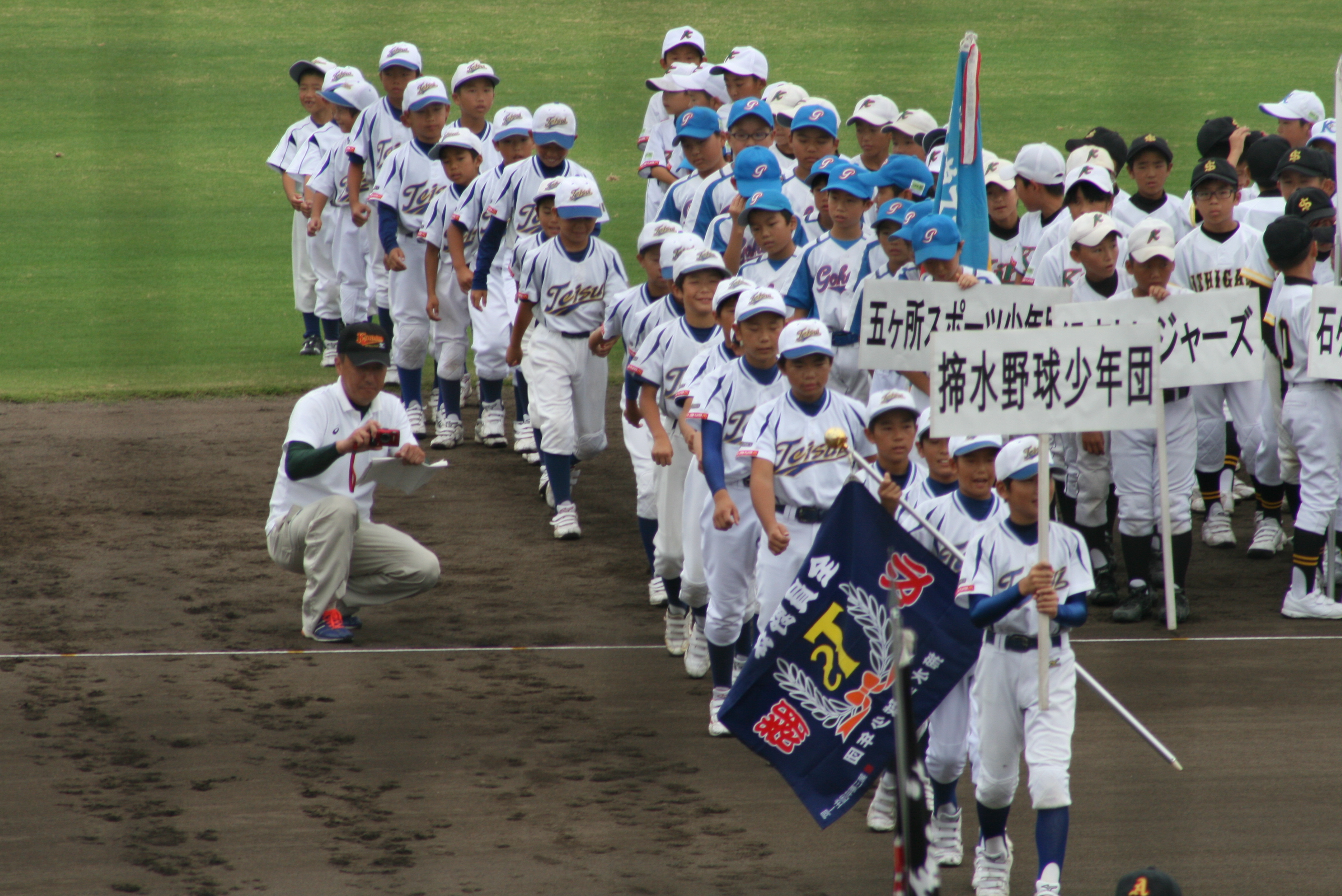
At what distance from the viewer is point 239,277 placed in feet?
55.0

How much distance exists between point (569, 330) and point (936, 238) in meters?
2.39

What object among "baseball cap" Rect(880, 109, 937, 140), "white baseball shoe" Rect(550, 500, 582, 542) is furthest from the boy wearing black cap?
"white baseball shoe" Rect(550, 500, 582, 542)

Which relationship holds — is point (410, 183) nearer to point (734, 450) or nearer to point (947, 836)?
point (734, 450)

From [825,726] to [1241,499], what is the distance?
499cm

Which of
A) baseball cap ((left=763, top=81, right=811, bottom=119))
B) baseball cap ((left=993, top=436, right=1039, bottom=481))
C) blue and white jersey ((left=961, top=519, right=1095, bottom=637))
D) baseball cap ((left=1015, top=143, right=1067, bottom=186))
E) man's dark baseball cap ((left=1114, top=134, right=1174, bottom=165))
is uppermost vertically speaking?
baseball cap ((left=763, top=81, right=811, bottom=119))

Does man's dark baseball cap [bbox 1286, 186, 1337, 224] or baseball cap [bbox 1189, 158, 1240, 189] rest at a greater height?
baseball cap [bbox 1189, 158, 1240, 189]

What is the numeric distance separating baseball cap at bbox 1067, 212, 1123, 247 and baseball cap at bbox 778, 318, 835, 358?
1.92m

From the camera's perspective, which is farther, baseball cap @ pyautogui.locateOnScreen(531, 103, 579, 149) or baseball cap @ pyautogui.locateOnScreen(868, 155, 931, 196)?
baseball cap @ pyautogui.locateOnScreen(531, 103, 579, 149)

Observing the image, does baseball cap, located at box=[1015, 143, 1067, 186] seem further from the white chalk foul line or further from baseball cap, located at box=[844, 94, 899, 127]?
the white chalk foul line

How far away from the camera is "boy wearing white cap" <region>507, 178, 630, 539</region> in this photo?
8.38 m

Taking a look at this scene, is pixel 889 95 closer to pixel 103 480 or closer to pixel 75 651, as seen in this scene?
pixel 103 480

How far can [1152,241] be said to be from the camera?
689 cm

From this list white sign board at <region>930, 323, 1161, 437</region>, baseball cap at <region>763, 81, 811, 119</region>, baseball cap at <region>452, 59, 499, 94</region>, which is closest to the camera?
white sign board at <region>930, 323, 1161, 437</region>

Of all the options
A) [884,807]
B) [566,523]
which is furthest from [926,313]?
[566,523]
